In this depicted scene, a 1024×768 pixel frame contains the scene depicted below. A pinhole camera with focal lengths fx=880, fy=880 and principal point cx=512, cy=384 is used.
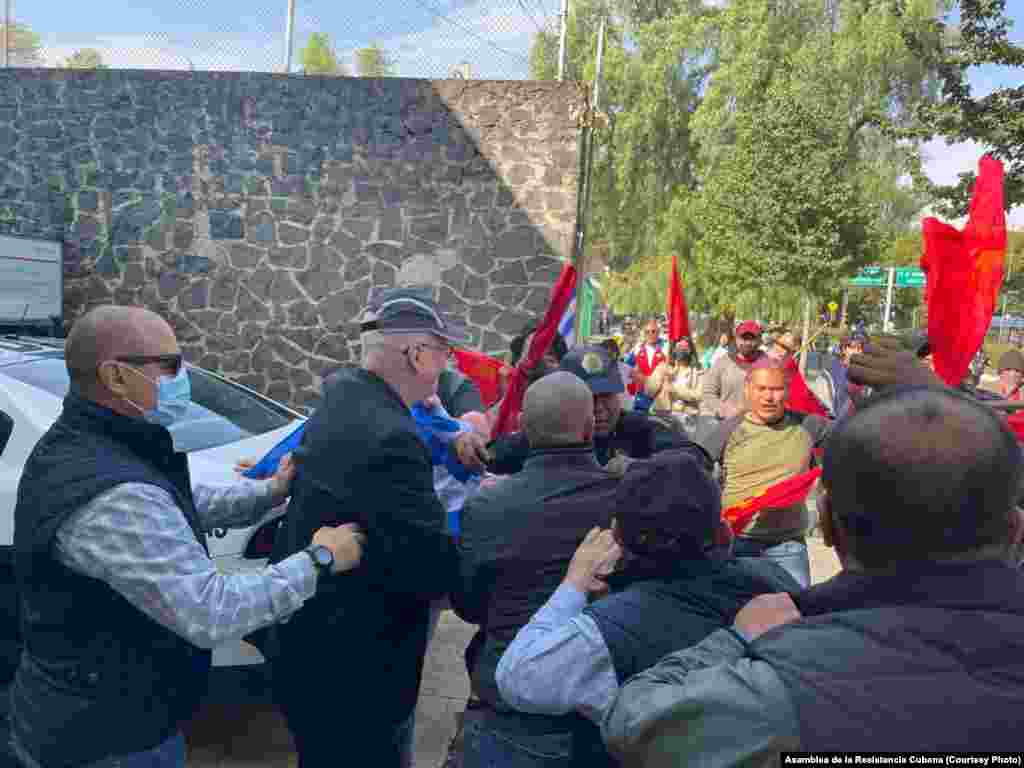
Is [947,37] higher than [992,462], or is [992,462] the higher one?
[947,37]

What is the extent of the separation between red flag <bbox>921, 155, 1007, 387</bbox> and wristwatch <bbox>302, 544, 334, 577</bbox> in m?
1.85

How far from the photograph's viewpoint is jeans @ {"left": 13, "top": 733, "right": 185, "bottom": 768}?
191 cm

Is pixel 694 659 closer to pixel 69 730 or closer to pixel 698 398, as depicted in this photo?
pixel 69 730

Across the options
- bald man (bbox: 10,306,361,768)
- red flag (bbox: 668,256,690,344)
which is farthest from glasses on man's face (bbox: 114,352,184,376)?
red flag (bbox: 668,256,690,344)

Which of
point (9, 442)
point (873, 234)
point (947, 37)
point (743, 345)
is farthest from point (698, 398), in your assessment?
point (873, 234)

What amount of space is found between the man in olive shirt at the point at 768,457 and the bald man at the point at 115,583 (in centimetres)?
254

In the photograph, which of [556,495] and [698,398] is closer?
[556,495]

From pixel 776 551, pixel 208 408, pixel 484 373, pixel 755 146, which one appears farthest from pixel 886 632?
pixel 755 146

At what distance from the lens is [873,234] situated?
19875 millimetres

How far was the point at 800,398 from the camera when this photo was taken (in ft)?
16.0

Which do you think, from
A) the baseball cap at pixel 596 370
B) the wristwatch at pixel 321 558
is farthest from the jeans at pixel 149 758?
the baseball cap at pixel 596 370

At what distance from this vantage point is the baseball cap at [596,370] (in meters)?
3.88

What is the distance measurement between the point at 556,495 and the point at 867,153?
2642 cm

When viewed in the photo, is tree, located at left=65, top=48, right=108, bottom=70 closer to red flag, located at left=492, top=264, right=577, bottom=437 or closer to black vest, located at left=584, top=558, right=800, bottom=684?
red flag, located at left=492, top=264, right=577, bottom=437
